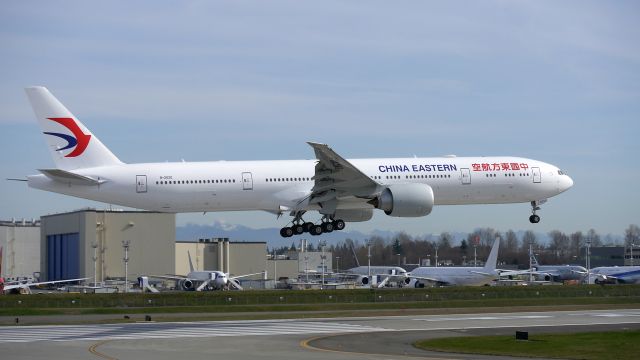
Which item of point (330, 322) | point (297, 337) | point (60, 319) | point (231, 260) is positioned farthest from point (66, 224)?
point (297, 337)

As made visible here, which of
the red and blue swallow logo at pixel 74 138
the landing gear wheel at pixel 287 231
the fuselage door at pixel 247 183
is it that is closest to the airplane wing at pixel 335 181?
the landing gear wheel at pixel 287 231

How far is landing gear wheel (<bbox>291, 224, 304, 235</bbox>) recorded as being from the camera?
200ft

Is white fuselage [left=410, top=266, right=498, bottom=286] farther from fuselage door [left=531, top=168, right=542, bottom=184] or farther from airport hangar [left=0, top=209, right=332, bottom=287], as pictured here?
fuselage door [left=531, top=168, right=542, bottom=184]

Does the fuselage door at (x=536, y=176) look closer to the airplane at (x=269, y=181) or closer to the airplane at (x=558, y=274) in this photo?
the airplane at (x=269, y=181)

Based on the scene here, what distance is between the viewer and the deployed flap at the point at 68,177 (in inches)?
2215

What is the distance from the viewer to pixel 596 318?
55719mm

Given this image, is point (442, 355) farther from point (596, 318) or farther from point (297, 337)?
point (596, 318)

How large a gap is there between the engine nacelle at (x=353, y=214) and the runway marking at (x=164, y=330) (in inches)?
389

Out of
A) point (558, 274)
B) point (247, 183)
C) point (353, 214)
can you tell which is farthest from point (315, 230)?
point (558, 274)

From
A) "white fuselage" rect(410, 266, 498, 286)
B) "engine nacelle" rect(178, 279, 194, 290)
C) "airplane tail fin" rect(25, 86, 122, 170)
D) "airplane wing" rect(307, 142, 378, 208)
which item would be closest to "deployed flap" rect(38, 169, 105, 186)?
"airplane tail fin" rect(25, 86, 122, 170)

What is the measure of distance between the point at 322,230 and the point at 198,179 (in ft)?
28.1

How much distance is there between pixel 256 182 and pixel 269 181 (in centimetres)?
83

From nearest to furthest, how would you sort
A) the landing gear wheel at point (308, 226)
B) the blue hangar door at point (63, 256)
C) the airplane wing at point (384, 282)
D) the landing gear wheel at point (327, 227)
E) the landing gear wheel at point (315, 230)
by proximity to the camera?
the landing gear wheel at point (327, 227) < the landing gear wheel at point (315, 230) < the landing gear wheel at point (308, 226) < the airplane wing at point (384, 282) < the blue hangar door at point (63, 256)

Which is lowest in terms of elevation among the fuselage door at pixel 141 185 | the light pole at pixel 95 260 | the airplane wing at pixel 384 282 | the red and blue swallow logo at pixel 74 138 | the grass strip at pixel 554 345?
the grass strip at pixel 554 345
